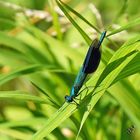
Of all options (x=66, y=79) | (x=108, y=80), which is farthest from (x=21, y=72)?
(x=108, y=80)

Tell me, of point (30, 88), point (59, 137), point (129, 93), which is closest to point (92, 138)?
point (59, 137)

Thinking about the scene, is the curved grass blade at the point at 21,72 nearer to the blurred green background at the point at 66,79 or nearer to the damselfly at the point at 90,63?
the blurred green background at the point at 66,79

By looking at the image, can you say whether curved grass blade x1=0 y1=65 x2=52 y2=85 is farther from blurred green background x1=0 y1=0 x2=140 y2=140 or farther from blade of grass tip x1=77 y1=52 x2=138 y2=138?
blade of grass tip x1=77 y1=52 x2=138 y2=138

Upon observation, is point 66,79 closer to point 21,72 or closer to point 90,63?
point 21,72

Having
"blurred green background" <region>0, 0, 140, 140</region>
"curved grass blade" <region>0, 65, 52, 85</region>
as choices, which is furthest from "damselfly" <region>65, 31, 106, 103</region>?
"curved grass blade" <region>0, 65, 52, 85</region>

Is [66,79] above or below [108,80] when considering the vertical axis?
above

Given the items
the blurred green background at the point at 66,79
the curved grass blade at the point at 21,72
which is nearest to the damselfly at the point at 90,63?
the blurred green background at the point at 66,79

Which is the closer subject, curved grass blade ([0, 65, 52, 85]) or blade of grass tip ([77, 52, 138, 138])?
blade of grass tip ([77, 52, 138, 138])

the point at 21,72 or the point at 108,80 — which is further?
the point at 21,72

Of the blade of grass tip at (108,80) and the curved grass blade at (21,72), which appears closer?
the blade of grass tip at (108,80)
